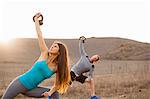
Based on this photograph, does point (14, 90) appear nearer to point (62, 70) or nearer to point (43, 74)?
point (43, 74)

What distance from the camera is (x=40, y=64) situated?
704cm

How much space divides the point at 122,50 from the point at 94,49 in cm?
1845

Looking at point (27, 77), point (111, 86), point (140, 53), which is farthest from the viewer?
point (140, 53)

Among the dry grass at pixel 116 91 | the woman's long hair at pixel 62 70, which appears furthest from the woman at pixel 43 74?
the dry grass at pixel 116 91

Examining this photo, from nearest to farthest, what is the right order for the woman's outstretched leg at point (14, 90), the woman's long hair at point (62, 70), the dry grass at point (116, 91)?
the woman's outstretched leg at point (14, 90)
the woman's long hair at point (62, 70)
the dry grass at point (116, 91)

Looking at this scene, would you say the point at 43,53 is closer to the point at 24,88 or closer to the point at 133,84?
the point at 24,88

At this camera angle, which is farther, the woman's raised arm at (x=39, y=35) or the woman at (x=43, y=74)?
the woman's raised arm at (x=39, y=35)

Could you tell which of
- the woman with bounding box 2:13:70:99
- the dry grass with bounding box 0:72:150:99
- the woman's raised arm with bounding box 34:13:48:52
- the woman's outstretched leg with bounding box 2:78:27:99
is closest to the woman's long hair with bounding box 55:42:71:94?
the woman with bounding box 2:13:70:99

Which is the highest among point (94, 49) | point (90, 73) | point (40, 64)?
point (40, 64)

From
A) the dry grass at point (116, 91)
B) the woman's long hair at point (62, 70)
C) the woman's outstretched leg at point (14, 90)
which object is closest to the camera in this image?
the woman's outstretched leg at point (14, 90)

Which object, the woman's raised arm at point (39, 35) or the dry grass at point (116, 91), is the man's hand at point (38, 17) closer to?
the woman's raised arm at point (39, 35)

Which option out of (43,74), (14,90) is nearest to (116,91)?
(43,74)

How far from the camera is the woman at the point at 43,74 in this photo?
6977 mm

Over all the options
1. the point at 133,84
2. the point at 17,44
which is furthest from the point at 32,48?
the point at 133,84
